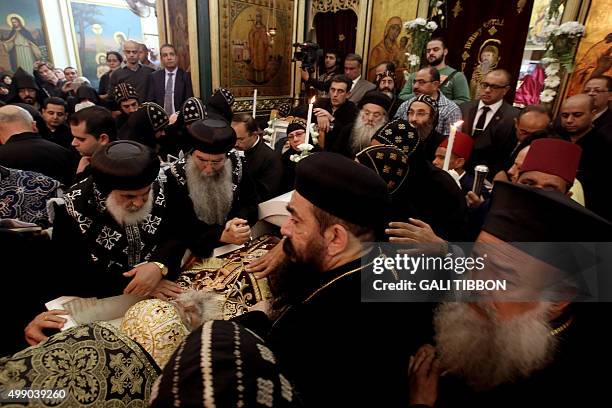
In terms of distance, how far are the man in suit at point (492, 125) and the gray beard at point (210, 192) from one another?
2.83 metres

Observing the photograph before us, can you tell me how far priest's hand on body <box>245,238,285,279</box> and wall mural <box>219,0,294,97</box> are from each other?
21.9 ft

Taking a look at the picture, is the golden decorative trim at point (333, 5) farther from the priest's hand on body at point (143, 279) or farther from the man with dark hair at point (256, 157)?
the priest's hand on body at point (143, 279)

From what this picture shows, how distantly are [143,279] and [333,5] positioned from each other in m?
8.86

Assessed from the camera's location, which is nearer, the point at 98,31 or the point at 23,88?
the point at 23,88

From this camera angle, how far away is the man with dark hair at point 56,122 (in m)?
4.45

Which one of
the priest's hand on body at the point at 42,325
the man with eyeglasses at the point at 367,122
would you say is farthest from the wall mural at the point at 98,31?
the priest's hand on body at the point at 42,325

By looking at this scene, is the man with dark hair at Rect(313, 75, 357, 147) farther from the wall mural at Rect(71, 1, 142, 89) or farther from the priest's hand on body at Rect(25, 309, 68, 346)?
the wall mural at Rect(71, 1, 142, 89)

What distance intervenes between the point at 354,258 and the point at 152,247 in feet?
4.48

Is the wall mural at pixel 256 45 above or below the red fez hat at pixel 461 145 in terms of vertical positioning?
above

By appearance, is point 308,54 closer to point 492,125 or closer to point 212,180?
point 492,125

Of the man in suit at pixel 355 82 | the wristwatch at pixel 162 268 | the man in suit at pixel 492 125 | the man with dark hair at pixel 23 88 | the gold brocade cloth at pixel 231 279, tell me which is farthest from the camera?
the man in suit at pixel 355 82

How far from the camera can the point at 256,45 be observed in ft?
26.3

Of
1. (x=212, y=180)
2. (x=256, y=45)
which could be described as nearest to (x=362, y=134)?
(x=212, y=180)

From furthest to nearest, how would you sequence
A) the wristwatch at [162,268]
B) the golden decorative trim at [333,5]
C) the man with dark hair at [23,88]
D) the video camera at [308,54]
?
the golden decorative trim at [333,5] → the video camera at [308,54] → the man with dark hair at [23,88] → the wristwatch at [162,268]
